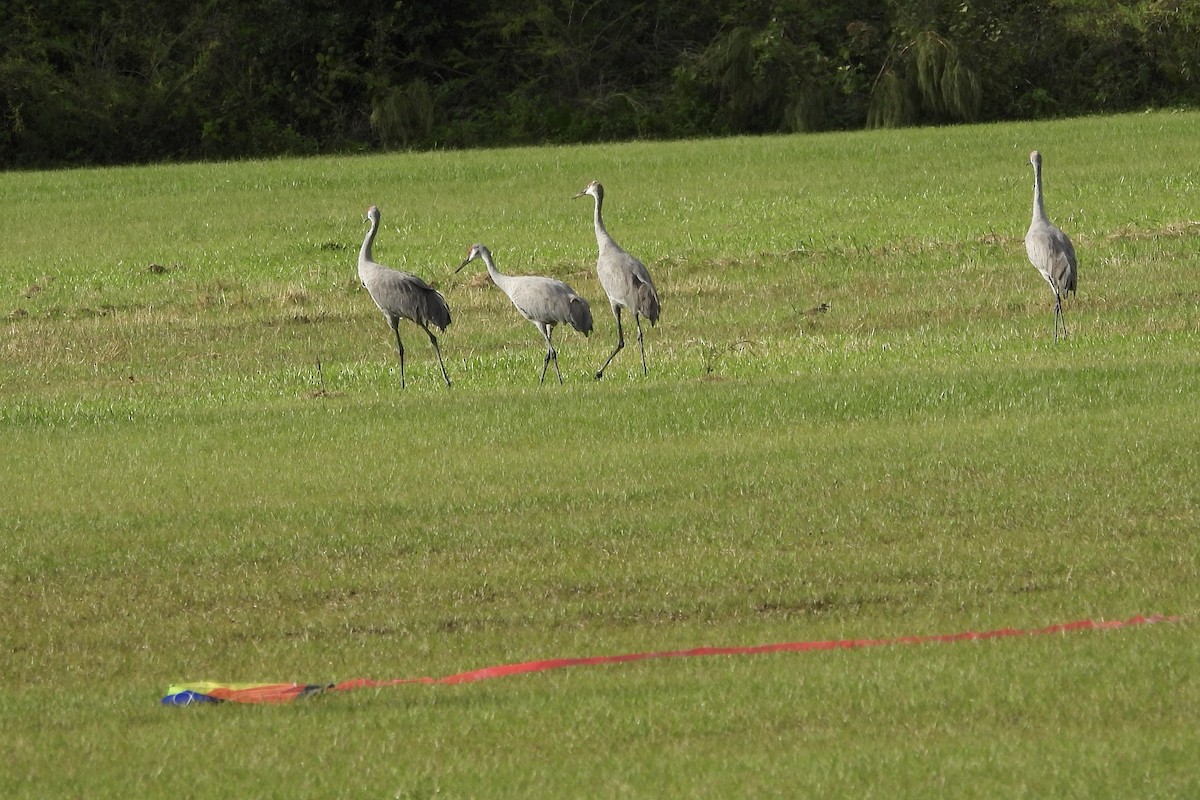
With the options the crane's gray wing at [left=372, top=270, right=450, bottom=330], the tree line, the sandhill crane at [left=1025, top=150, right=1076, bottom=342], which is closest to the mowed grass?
the sandhill crane at [left=1025, top=150, right=1076, bottom=342]

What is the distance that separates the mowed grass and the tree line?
1004 inches

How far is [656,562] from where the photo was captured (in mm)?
9531

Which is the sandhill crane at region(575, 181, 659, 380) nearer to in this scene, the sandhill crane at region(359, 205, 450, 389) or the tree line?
the sandhill crane at region(359, 205, 450, 389)

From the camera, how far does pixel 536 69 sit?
56500mm

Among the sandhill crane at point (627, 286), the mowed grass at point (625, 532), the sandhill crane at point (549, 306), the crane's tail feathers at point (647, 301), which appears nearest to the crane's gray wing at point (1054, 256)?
the mowed grass at point (625, 532)

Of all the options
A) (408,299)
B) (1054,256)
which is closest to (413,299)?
(408,299)

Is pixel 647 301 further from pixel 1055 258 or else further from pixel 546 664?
pixel 546 664

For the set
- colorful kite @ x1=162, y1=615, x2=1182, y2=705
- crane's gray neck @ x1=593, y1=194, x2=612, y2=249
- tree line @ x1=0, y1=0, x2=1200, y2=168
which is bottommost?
tree line @ x1=0, y1=0, x2=1200, y2=168

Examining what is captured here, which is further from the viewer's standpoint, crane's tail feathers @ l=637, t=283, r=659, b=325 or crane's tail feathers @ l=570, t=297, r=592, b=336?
crane's tail feathers @ l=637, t=283, r=659, b=325

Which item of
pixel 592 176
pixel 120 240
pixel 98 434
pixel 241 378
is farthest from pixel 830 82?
pixel 98 434

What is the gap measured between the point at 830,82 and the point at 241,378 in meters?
35.2

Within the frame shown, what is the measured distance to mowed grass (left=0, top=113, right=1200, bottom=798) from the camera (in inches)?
252

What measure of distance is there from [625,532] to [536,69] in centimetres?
4774

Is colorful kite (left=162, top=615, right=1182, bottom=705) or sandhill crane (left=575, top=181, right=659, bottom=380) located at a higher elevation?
colorful kite (left=162, top=615, right=1182, bottom=705)
